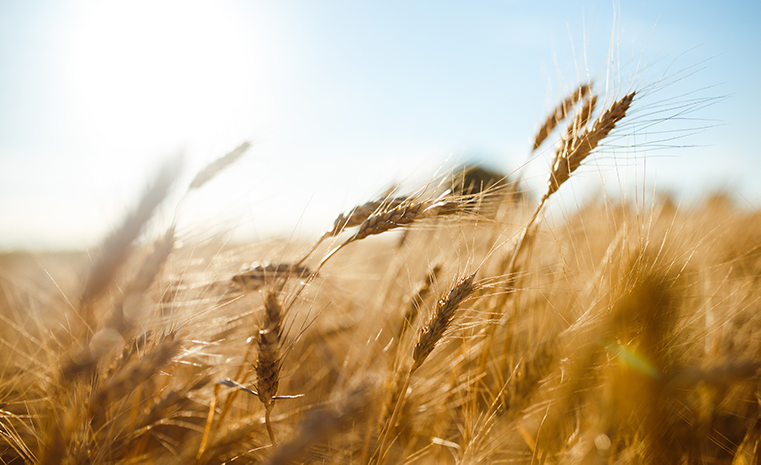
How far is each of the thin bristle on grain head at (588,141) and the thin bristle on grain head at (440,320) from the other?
56cm

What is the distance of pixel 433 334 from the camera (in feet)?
3.01

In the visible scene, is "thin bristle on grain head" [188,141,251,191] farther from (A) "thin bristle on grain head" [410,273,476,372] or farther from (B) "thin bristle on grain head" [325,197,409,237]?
(A) "thin bristle on grain head" [410,273,476,372]

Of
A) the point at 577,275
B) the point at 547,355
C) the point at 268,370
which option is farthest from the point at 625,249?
the point at 268,370

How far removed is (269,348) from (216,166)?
801 mm

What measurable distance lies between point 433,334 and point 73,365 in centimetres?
83

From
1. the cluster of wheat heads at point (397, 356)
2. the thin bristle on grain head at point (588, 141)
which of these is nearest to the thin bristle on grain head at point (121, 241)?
the cluster of wheat heads at point (397, 356)

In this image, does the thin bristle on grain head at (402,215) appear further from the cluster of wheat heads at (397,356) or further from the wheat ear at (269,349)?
the wheat ear at (269,349)

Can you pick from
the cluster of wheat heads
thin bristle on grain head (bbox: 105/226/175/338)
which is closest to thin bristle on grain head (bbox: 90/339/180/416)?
the cluster of wheat heads

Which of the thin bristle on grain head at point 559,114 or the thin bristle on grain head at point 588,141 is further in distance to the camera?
the thin bristle on grain head at point 559,114

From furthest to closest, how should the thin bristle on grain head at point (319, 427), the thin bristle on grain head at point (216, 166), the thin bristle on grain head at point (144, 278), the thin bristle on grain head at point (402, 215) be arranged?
the thin bristle on grain head at point (216, 166) → the thin bristle on grain head at point (402, 215) → the thin bristle on grain head at point (144, 278) → the thin bristle on grain head at point (319, 427)

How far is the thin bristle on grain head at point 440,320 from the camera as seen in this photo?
0.92 meters

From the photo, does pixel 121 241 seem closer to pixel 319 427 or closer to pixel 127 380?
pixel 127 380

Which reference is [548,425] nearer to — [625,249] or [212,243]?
[625,249]

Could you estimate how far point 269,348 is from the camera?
0.78 meters
